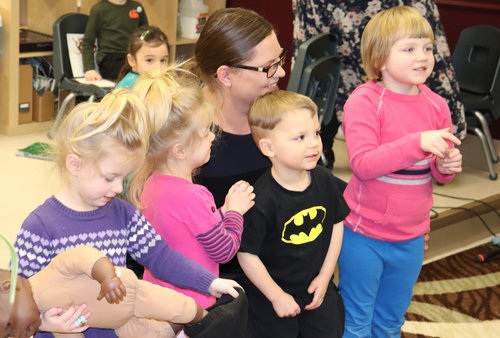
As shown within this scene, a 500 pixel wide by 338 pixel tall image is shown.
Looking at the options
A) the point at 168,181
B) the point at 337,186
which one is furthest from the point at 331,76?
the point at 168,181

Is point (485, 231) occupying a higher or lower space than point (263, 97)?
lower

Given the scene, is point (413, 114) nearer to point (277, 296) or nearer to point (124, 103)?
point (277, 296)

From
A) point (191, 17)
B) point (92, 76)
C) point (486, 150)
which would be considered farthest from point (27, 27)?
point (486, 150)

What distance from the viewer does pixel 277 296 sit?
197 centimetres

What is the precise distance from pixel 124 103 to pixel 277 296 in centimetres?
65

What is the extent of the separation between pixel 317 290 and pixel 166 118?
601 millimetres

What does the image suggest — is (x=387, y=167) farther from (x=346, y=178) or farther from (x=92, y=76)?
(x=92, y=76)

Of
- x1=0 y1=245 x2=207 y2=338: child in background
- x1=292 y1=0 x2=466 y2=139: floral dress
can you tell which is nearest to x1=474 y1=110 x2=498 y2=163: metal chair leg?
x1=292 y1=0 x2=466 y2=139: floral dress

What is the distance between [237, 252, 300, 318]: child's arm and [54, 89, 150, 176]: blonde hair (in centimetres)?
47

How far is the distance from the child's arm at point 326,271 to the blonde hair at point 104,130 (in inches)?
25.6

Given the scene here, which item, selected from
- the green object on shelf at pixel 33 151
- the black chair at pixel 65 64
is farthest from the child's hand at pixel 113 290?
the black chair at pixel 65 64

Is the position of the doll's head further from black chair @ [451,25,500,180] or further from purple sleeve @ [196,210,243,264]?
black chair @ [451,25,500,180]

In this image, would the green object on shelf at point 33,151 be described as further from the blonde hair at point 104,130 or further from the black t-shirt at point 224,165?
the blonde hair at point 104,130

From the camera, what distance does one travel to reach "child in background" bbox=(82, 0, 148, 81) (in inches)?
186
